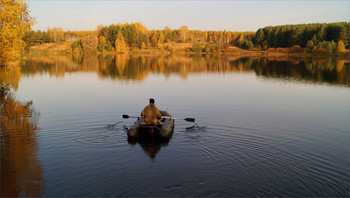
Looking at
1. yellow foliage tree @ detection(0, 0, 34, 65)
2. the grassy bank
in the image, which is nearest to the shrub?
the grassy bank

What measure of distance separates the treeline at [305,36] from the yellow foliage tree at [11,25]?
127274 millimetres

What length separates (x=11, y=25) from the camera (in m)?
28.7

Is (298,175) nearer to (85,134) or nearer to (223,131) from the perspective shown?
(223,131)

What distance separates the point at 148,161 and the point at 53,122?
9856 mm

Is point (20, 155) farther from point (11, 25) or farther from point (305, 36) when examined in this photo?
point (305, 36)

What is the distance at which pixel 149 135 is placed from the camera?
16.6 metres

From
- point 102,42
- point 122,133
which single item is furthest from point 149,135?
point 102,42

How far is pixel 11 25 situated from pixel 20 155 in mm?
20021

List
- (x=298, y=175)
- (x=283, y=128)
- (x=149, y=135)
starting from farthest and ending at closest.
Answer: (x=283, y=128) < (x=149, y=135) < (x=298, y=175)

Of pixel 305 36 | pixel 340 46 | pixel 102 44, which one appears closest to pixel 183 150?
pixel 340 46

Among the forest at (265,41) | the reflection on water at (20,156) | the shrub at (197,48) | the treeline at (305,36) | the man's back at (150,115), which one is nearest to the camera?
the reflection on water at (20,156)

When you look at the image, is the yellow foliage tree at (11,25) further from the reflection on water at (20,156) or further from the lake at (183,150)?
the reflection on water at (20,156)

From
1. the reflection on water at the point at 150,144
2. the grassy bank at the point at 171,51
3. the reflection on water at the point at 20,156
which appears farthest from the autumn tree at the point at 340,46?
the reflection on water at the point at 20,156

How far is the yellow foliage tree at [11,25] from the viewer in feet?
90.8
